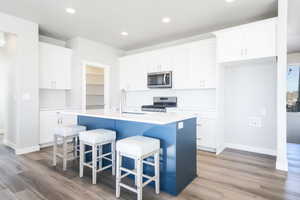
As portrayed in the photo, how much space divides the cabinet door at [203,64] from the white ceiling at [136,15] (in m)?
0.45

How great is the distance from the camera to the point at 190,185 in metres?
2.25

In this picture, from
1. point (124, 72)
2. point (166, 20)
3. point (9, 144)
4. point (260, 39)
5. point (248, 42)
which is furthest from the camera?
point (124, 72)

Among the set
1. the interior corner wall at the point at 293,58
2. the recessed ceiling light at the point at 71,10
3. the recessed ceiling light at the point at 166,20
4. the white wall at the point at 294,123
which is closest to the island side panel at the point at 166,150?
the recessed ceiling light at the point at 166,20

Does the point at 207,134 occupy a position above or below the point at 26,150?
above

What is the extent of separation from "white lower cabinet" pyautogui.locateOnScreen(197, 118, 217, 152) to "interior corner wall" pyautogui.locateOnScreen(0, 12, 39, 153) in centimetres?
369

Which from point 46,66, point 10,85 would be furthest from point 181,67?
point 10,85

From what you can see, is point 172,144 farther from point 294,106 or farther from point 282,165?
A: point 294,106

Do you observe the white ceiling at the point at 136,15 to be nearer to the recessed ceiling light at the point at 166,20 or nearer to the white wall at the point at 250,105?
the recessed ceiling light at the point at 166,20

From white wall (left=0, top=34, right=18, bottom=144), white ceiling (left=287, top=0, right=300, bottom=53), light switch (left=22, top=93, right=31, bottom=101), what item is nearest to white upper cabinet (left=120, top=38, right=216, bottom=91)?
white ceiling (left=287, top=0, right=300, bottom=53)

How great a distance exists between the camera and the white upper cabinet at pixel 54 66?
12.8 feet

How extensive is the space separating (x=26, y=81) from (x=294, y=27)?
20.3 ft

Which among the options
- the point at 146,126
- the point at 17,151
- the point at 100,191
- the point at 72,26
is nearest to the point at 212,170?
the point at 146,126

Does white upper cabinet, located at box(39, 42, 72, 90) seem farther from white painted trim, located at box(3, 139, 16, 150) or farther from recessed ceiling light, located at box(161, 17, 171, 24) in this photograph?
recessed ceiling light, located at box(161, 17, 171, 24)

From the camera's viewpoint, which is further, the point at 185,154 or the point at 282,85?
the point at 282,85
